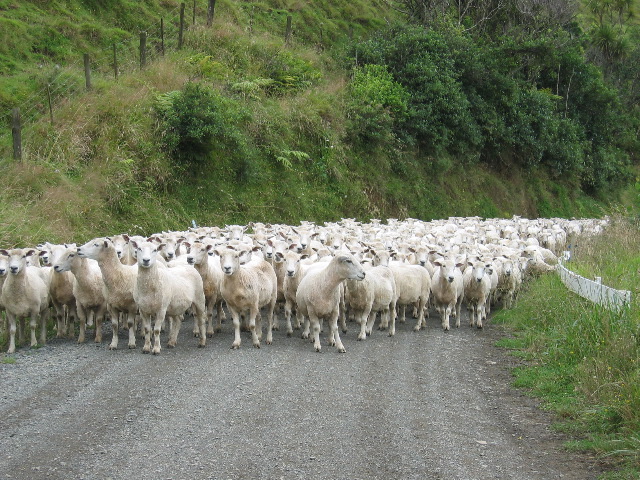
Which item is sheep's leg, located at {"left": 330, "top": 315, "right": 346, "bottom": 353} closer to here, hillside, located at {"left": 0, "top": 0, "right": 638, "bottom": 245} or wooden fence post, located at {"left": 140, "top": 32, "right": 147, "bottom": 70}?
hillside, located at {"left": 0, "top": 0, "right": 638, "bottom": 245}

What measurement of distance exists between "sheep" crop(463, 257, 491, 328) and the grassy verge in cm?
144

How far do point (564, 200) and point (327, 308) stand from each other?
3763 cm

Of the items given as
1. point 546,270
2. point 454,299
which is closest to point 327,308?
point 454,299

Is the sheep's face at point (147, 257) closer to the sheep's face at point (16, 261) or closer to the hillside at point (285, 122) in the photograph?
the sheep's face at point (16, 261)

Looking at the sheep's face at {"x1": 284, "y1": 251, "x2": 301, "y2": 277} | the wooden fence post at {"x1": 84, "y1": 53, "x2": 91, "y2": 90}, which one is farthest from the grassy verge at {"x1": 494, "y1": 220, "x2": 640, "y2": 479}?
the wooden fence post at {"x1": 84, "y1": 53, "x2": 91, "y2": 90}

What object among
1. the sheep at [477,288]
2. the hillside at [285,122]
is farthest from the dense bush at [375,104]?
the sheep at [477,288]

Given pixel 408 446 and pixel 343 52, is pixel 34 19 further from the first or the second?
pixel 408 446

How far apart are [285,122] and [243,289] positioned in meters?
20.0

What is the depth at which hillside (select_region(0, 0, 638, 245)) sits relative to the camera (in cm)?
2316

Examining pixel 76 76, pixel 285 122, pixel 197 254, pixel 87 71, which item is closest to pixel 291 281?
pixel 197 254

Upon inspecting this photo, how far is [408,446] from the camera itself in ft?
23.5

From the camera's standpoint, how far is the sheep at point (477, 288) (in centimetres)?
1510

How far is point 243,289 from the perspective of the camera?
12391 mm

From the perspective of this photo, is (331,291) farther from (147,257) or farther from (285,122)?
(285,122)
